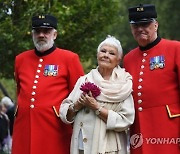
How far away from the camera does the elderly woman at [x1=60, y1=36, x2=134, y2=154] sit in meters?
4.82

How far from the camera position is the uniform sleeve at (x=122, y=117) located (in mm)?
4789

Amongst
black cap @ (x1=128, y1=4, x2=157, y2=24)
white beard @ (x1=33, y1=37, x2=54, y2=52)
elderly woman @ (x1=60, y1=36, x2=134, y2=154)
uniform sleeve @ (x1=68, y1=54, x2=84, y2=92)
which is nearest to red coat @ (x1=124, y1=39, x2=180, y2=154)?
elderly woman @ (x1=60, y1=36, x2=134, y2=154)

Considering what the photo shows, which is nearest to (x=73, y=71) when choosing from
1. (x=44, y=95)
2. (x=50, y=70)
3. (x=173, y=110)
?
(x=50, y=70)

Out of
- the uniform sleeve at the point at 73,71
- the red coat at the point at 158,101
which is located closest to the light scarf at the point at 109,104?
the red coat at the point at 158,101

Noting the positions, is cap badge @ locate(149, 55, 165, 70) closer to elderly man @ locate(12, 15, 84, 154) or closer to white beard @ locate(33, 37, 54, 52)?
elderly man @ locate(12, 15, 84, 154)

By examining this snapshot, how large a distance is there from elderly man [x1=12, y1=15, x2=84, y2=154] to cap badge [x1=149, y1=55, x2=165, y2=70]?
85 cm

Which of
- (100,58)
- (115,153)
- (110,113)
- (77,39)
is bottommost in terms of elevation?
(115,153)

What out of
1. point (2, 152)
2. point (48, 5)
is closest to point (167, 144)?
point (48, 5)

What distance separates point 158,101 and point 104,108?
514 millimetres

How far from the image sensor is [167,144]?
488cm

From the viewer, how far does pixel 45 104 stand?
17.8 ft

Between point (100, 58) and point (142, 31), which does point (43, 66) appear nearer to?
point (100, 58)

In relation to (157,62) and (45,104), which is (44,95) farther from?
(157,62)

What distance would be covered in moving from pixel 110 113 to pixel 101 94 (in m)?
0.20
